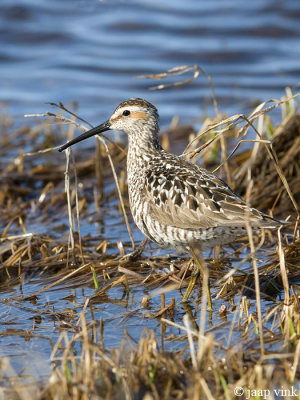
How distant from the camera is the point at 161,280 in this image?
5949 mm

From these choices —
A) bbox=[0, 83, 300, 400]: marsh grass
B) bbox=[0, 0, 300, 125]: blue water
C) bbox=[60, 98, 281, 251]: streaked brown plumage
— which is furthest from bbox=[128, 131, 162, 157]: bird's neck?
bbox=[0, 0, 300, 125]: blue water

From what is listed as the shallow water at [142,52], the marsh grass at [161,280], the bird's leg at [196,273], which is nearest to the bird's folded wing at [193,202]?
the marsh grass at [161,280]

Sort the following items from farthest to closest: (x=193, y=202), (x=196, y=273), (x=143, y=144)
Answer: (x=143, y=144), (x=196, y=273), (x=193, y=202)

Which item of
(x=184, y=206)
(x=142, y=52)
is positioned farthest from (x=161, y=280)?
(x=142, y=52)

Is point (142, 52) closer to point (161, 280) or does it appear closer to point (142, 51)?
point (142, 51)

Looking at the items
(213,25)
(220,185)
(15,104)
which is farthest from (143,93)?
(220,185)

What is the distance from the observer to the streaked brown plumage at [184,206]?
5039 millimetres

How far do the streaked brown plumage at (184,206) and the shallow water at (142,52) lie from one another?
3.12 metres

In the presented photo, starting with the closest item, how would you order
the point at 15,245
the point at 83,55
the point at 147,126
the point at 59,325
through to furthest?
the point at 59,325, the point at 147,126, the point at 15,245, the point at 83,55

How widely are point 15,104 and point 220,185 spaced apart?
7615 millimetres

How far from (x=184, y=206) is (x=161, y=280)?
96 cm

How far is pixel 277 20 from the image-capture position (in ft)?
51.3

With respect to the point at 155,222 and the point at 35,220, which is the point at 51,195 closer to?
the point at 35,220

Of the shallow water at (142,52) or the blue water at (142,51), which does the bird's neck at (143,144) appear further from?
the blue water at (142,51)
